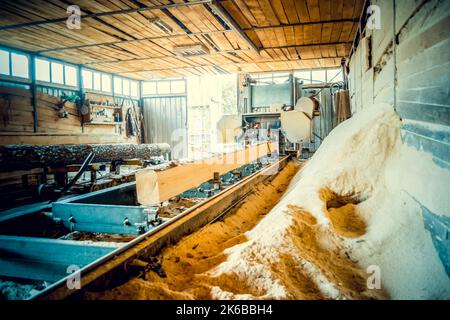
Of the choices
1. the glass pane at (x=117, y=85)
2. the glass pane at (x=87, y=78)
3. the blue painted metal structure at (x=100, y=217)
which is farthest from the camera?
the glass pane at (x=117, y=85)

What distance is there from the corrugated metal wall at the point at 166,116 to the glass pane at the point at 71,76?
4591 millimetres

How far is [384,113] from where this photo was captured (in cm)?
309

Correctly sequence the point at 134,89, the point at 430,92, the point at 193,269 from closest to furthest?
the point at 430,92, the point at 193,269, the point at 134,89

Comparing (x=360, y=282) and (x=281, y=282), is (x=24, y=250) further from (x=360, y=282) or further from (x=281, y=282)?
(x=360, y=282)

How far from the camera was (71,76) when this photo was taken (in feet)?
36.5

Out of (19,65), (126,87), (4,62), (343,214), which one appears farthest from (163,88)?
(343,214)

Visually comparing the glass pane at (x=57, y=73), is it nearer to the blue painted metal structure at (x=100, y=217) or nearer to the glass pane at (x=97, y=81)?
the glass pane at (x=97, y=81)

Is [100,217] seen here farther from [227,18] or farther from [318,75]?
[318,75]

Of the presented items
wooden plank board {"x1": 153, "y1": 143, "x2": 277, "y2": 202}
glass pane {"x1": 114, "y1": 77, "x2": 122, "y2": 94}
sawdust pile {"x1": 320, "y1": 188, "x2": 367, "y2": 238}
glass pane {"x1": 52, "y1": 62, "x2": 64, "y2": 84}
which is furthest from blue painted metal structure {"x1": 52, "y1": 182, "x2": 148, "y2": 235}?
glass pane {"x1": 114, "y1": 77, "x2": 122, "y2": 94}

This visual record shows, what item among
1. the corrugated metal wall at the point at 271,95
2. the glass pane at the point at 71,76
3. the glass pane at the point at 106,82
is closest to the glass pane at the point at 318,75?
the corrugated metal wall at the point at 271,95

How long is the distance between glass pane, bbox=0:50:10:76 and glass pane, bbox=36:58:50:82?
979mm

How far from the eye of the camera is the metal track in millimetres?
1525

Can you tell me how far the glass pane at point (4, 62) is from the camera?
28.3ft

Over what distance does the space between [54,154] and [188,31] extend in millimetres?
4407
